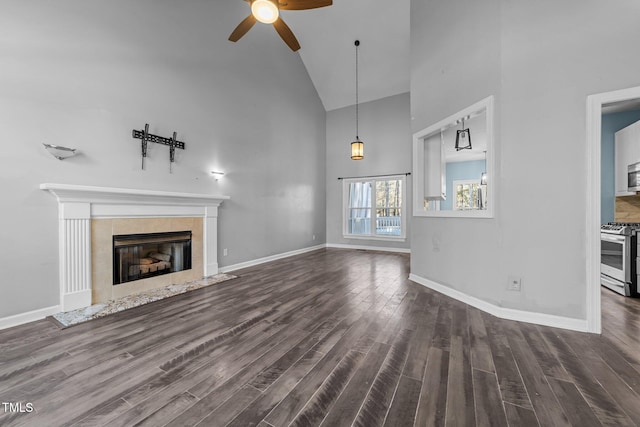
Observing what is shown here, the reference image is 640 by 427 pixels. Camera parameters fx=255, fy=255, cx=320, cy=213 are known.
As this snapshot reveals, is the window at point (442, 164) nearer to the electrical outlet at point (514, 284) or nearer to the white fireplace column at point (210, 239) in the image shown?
the electrical outlet at point (514, 284)

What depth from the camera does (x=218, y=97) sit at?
4.36 meters

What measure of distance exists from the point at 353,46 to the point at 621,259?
6117mm

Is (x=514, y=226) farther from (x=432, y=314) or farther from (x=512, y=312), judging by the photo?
(x=432, y=314)

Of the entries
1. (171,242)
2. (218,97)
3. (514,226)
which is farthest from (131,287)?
(514,226)

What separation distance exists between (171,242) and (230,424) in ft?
10.2

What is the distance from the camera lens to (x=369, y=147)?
710cm

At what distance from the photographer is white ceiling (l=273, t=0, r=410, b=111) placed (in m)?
5.29

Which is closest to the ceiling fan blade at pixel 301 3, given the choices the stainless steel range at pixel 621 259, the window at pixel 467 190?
the stainless steel range at pixel 621 259

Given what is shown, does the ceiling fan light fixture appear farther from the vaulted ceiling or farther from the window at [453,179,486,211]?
the window at [453,179,486,211]

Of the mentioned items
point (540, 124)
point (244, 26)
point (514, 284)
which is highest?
point (244, 26)

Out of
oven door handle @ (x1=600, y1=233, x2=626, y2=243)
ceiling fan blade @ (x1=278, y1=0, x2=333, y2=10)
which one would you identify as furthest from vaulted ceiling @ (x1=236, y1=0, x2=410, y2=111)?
oven door handle @ (x1=600, y1=233, x2=626, y2=243)

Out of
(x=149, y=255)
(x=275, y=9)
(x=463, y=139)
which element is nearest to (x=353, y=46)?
(x=463, y=139)

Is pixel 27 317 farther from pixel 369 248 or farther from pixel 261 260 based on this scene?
pixel 369 248

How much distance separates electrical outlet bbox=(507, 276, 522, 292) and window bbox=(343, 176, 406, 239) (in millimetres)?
4100
